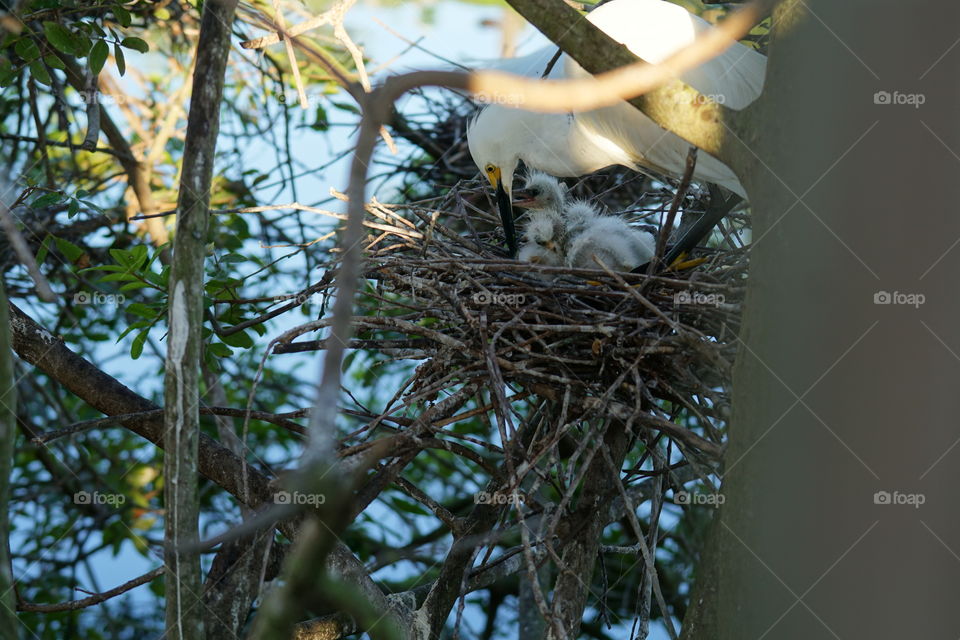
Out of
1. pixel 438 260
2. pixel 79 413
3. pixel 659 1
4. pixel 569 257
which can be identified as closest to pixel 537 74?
pixel 659 1

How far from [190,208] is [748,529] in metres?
0.84

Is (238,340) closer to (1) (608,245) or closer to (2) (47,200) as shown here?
(2) (47,200)

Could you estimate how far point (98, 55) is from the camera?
2.40m

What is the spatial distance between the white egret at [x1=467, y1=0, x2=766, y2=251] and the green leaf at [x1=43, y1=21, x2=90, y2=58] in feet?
3.58

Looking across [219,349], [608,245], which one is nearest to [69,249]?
[219,349]

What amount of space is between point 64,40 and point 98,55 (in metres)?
0.08

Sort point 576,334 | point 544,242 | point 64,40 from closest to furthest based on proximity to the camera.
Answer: point 576,334 → point 64,40 → point 544,242

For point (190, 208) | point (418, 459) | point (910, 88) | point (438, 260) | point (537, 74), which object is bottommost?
point (190, 208)

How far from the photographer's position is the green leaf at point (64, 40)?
234 centimetres

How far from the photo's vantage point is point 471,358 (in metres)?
1.92

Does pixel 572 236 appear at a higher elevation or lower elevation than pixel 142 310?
higher

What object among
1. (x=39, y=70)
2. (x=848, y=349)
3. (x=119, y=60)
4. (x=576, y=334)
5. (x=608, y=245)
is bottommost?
(x=848, y=349)

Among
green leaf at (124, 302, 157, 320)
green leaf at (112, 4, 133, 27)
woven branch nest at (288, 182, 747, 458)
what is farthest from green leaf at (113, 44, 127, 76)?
woven branch nest at (288, 182, 747, 458)

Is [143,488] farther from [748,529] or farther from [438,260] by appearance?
[748,529]
